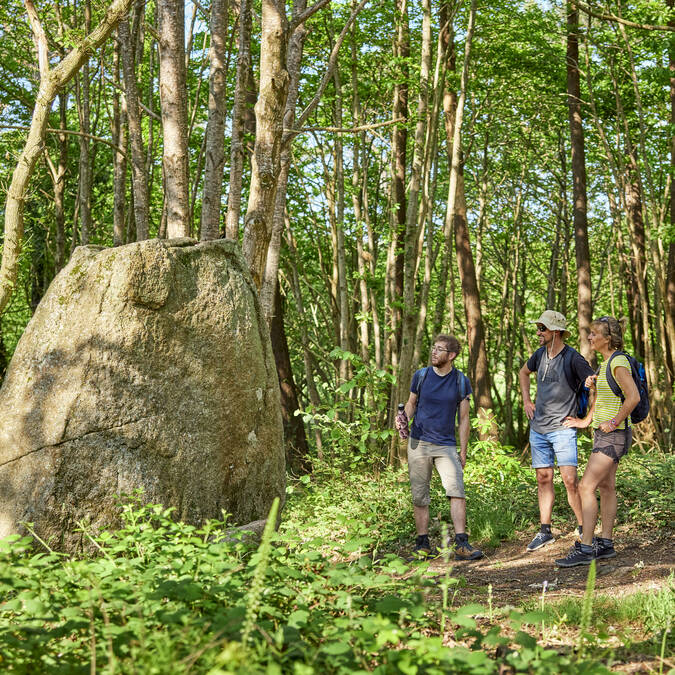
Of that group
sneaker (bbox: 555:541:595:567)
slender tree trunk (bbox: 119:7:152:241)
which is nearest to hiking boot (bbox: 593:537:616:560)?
sneaker (bbox: 555:541:595:567)

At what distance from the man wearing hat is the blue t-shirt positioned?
67 centimetres

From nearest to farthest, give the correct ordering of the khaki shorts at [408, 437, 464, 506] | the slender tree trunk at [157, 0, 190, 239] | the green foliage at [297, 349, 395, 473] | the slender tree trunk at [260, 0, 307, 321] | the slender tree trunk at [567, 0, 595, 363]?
1. the khaki shorts at [408, 437, 464, 506]
2. the slender tree trunk at [157, 0, 190, 239]
3. the slender tree trunk at [260, 0, 307, 321]
4. the green foliage at [297, 349, 395, 473]
5. the slender tree trunk at [567, 0, 595, 363]

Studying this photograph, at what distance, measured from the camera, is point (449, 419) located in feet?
21.3

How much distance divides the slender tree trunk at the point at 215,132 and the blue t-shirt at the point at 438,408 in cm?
260

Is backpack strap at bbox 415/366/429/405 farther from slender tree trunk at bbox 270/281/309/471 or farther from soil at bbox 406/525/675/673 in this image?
slender tree trunk at bbox 270/281/309/471

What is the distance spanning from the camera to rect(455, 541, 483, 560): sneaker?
6.42 meters

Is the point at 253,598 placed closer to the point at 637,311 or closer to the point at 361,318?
the point at 361,318

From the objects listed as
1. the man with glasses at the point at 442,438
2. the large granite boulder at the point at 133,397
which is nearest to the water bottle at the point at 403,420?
the man with glasses at the point at 442,438

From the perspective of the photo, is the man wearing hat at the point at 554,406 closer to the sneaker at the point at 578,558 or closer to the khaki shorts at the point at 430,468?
the sneaker at the point at 578,558

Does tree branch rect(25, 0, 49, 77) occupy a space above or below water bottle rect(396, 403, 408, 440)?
above

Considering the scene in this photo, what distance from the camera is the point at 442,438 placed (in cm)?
648

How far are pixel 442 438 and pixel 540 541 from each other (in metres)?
1.35

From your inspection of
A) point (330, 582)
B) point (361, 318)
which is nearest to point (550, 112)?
point (361, 318)

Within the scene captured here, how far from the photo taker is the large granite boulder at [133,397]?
4.96 m
